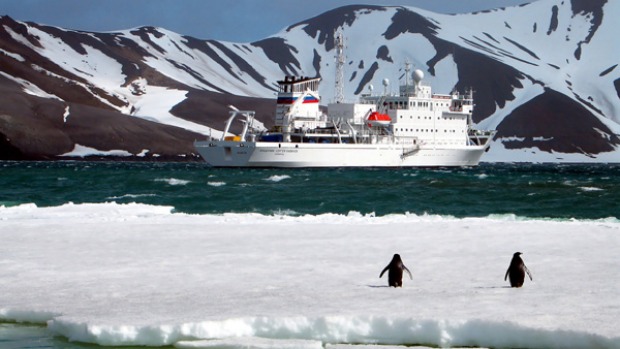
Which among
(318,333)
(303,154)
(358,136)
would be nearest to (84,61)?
(358,136)

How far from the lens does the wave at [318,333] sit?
10711 millimetres

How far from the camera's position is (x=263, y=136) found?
312ft

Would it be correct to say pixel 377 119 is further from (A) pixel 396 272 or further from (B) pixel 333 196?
(A) pixel 396 272

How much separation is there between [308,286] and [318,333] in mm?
2784

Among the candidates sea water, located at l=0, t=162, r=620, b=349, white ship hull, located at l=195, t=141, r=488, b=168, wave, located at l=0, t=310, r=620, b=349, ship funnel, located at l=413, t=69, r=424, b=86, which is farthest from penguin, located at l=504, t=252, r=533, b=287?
ship funnel, located at l=413, t=69, r=424, b=86

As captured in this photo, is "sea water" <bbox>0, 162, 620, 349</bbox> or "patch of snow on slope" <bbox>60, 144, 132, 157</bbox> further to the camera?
"patch of snow on slope" <bbox>60, 144, 132, 157</bbox>

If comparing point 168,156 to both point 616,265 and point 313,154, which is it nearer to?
point 313,154

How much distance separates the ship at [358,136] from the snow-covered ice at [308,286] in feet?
201

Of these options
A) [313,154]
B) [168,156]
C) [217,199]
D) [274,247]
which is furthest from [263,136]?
[274,247]

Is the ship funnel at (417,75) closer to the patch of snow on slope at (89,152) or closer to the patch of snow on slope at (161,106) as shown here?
the patch of snow on slope at (89,152)

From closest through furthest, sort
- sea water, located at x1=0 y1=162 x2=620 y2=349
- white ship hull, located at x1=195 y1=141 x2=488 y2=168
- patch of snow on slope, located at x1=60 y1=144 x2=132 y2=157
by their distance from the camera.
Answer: sea water, located at x1=0 y1=162 x2=620 y2=349, white ship hull, located at x1=195 y1=141 x2=488 y2=168, patch of snow on slope, located at x1=60 y1=144 x2=132 y2=157

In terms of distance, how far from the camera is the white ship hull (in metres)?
84.2

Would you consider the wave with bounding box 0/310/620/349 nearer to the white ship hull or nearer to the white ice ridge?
the white ice ridge

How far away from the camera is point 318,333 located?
11.0 m
